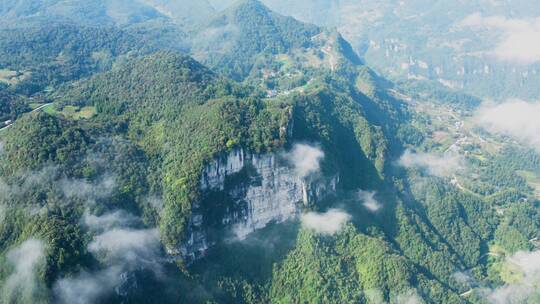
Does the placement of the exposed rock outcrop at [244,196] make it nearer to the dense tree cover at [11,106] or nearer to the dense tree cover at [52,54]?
the dense tree cover at [11,106]

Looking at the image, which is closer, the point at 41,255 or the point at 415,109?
the point at 41,255

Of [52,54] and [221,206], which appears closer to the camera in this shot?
[221,206]

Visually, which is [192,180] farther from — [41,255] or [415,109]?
[415,109]

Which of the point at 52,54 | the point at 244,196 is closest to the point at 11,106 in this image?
the point at 244,196

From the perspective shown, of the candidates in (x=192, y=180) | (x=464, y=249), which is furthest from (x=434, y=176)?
(x=192, y=180)

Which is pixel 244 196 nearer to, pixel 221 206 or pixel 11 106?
pixel 221 206

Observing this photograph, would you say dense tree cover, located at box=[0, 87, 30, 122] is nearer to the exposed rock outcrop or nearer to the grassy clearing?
the grassy clearing

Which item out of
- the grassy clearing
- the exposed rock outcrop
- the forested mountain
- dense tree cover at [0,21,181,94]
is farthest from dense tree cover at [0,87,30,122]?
the exposed rock outcrop

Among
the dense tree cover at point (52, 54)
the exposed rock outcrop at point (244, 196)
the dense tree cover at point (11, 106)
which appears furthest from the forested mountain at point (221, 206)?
the dense tree cover at point (52, 54)
